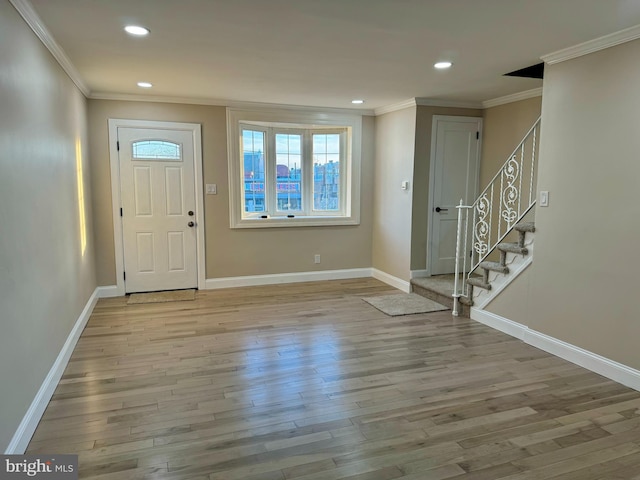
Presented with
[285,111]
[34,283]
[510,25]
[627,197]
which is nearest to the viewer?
[34,283]

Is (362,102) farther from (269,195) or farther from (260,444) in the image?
(260,444)

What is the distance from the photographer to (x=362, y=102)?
5.39 m

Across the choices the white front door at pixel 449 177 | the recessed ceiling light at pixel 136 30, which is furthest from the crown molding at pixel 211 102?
the recessed ceiling light at pixel 136 30

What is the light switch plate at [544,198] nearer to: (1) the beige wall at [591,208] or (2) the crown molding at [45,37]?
(1) the beige wall at [591,208]

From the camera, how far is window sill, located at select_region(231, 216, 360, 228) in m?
5.68

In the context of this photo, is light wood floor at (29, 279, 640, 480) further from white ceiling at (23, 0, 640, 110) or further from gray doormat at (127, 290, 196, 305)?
white ceiling at (23, 0, 640, 110)

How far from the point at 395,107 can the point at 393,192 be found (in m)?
1.14

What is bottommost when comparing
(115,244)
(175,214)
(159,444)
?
(159,444)

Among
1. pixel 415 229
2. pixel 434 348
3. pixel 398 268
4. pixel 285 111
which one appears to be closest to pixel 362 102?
pixel 285 111

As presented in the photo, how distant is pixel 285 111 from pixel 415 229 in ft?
7.75

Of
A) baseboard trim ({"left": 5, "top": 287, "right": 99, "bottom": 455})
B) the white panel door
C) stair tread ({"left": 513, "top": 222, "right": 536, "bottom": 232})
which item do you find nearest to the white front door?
stair tread ({"left": 513, "top": 222, "right": 536, "bottom": 232})

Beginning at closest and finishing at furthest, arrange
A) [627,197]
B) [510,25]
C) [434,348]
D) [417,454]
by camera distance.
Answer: [417,454]
[510,25]
[627,197]
[434,348]

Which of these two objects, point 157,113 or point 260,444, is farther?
point 157,113

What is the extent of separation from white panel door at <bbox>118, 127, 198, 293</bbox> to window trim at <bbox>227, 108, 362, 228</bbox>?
534 millimetres
